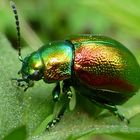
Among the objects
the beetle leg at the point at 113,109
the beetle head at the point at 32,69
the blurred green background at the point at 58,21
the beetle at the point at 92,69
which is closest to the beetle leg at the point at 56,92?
the beetle at the point at 92,69

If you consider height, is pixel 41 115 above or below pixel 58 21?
above

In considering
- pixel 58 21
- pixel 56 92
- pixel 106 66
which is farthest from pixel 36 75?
pixel 58 21

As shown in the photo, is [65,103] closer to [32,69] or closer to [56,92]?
[56,92]

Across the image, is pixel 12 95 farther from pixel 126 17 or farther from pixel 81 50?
pixel 126 17

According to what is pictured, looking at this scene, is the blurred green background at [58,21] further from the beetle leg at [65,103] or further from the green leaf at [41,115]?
the green leaf at [41,115]

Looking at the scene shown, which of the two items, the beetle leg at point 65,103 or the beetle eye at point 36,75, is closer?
the beetle leg at point 65,103

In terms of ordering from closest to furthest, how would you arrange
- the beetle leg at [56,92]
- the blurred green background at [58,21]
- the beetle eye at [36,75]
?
the beetle leg at [56,92]
the beetle eye at [36,75]
the blurred green background at [58,21]
